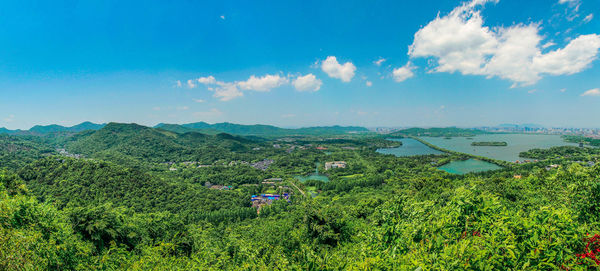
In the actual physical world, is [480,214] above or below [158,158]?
above

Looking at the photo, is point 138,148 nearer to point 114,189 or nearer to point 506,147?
point 114,189

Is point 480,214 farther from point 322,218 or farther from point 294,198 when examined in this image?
point 294,198

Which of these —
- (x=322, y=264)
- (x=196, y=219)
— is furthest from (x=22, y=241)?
(x=196, y=219)

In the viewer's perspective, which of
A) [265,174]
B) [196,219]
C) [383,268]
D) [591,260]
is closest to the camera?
[591,260]

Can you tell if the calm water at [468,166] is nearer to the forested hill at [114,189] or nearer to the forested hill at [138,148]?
the forested hill at [114,189]

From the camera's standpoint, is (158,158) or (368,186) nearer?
(368,186)

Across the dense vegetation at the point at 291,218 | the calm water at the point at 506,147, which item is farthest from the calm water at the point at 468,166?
the calm water at the point at 506,147

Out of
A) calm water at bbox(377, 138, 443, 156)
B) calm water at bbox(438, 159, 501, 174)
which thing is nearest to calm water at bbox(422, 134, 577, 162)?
calm water at bbox(377, 138, 443, 156)

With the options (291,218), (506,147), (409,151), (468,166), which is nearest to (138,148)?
(291,218)

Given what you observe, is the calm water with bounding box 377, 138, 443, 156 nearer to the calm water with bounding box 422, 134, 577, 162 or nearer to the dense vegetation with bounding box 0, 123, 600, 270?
the calm water with bounding box 422, 134, 577, 162
